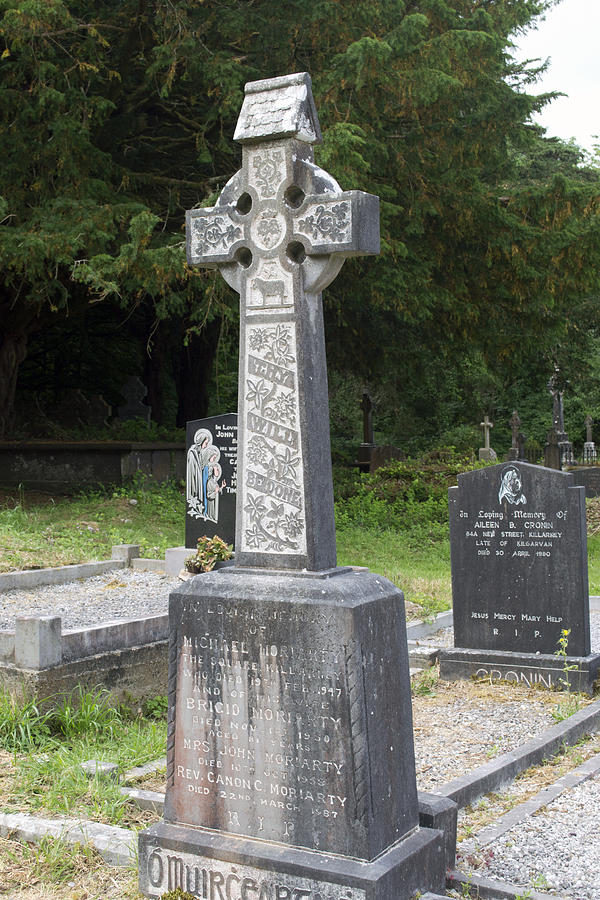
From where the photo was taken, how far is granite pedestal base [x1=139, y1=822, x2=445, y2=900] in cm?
338

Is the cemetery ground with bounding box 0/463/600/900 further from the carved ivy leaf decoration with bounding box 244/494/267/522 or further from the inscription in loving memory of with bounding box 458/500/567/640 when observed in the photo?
the carved ivy leaf decoration with bounding box 244/494/267/522

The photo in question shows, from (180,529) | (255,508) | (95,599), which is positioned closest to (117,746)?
(255,508)

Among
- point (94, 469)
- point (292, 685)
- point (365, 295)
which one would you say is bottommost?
point (292, 685)

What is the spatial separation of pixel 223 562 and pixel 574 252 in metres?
9.06

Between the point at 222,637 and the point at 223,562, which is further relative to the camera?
the point at 223,562

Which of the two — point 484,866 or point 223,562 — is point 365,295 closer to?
point 223,562

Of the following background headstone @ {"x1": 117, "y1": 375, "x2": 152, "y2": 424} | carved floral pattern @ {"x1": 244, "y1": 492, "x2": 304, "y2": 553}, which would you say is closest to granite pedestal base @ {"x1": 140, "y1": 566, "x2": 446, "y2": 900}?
carved floral pattern @ {"x1": 244, "y1": 492, "x2": 304, "y2": 553}

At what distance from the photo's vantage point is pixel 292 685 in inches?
143

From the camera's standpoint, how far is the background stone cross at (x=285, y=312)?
385 cm

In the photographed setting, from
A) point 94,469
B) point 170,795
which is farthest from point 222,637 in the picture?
point 94,469

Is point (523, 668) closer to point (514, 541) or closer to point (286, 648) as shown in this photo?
point (514, 541)

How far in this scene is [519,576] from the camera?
734cm

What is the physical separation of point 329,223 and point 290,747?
2.03 m

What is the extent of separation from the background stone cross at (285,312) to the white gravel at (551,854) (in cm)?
150
